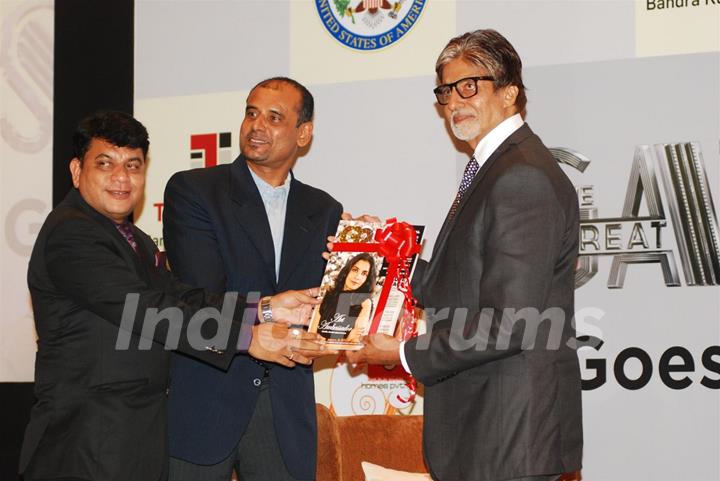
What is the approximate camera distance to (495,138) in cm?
262

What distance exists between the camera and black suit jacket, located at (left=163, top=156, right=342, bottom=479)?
10.4 ft

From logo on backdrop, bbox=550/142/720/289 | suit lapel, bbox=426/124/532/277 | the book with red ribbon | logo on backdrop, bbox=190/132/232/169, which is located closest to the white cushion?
the book with red ribbon

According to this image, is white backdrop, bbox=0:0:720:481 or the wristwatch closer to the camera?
the wristwatch

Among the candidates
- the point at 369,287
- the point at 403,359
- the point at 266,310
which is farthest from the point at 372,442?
the point at 403,359

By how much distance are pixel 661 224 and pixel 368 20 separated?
5.80 ft

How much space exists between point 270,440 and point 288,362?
0.30m

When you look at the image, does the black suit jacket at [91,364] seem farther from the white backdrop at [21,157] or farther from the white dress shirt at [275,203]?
the white backdrop at [21,157]

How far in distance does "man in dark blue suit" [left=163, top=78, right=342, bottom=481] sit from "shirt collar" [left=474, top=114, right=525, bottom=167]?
1.05 m

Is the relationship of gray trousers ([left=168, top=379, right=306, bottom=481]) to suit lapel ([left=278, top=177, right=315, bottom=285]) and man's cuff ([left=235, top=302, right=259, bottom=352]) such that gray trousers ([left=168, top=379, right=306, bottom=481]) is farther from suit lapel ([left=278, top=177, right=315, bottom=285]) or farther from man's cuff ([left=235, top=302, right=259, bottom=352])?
suit lapel ([left=278, top=177, right=315, bottom=285])

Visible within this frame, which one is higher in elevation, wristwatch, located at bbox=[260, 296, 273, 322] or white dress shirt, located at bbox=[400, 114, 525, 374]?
white dress shirt, located at bbox=[400, 114, 525, 374]

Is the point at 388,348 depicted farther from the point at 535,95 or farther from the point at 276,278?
the point at 535,95

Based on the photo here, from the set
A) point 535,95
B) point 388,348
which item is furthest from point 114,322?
point 535,95

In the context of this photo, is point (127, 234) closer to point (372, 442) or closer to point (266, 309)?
point (266, 309)

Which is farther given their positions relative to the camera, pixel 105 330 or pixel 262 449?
pixel 262 449
